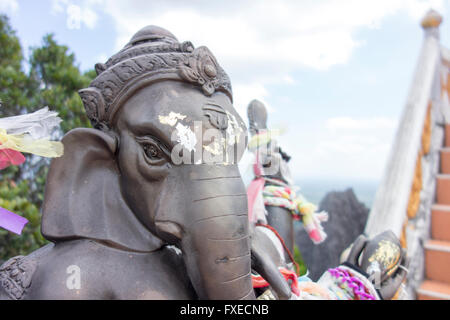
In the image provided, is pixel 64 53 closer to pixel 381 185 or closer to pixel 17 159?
pixel 17 159

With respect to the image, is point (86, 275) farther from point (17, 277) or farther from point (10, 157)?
point (10, 157)

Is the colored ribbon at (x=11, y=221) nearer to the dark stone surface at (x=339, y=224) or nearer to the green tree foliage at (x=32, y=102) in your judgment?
the green tree foliage at (x=32, y=102)

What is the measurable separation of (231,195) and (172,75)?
0.30 m

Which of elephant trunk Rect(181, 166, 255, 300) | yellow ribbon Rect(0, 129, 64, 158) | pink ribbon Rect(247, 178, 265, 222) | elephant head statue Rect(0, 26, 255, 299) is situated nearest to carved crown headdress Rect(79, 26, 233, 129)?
elephant head statue Rect(0, 26, 255, 299)

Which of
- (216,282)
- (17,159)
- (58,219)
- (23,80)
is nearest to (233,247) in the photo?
(216,282)

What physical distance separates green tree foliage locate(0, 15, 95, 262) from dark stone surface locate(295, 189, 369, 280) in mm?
2013

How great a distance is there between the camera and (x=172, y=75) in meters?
0.80

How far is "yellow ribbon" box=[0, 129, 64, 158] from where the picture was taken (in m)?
0.75

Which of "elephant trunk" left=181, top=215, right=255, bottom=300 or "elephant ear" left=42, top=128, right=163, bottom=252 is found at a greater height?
"elephant ear" left=42, top=128, right=163, bottom=252

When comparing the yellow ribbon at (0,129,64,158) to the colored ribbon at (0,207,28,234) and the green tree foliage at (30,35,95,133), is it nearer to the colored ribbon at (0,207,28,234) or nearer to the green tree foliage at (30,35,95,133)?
the colored ribbon at (0,207,28,234)

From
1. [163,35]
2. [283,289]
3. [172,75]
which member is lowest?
[283,289]

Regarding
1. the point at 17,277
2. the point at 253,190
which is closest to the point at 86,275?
the point at 17,277

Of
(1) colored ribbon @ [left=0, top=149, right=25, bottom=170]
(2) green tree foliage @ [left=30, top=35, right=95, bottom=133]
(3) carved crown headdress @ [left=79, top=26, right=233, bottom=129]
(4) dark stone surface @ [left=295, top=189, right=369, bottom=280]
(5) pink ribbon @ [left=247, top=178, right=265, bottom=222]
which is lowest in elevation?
(4) dark stone surface @ [left=295, top=189, right=369, bottom=280]
